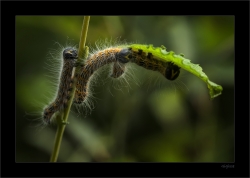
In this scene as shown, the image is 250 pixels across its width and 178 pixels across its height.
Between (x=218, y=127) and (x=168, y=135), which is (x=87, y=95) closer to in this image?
(x=168, y=135)

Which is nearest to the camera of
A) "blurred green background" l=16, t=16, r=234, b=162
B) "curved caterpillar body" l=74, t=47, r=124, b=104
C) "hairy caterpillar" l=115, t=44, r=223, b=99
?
"hairy caterpillar" l=115, t=44, r=223, b=99

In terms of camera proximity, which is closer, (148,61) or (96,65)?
(148,61)

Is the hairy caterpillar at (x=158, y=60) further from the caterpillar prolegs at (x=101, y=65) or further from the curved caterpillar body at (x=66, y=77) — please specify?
the curved caterpillar body at (x=66, y=77)

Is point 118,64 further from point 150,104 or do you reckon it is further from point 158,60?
point 150,104

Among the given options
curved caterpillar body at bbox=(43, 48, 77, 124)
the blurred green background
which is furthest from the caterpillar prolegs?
the blurred green background

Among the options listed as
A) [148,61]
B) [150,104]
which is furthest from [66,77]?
[150,104]

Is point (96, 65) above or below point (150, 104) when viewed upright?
above

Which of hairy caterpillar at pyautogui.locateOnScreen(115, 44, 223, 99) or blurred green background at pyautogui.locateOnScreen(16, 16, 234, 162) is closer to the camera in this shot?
hairy caterpillar at pyautogui.locateOnScreen(115, 44, 223, 99)

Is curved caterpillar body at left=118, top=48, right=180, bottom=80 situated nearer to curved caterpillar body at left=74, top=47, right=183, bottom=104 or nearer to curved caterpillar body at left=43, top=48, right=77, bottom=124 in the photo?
curved caterpillar body at left=74, top=47, right=183, bottom=104

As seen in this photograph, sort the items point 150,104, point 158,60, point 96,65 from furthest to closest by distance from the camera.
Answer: point 150,104
point 96,65
point 158,60

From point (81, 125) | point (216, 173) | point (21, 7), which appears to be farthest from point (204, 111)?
point (21, 7)
